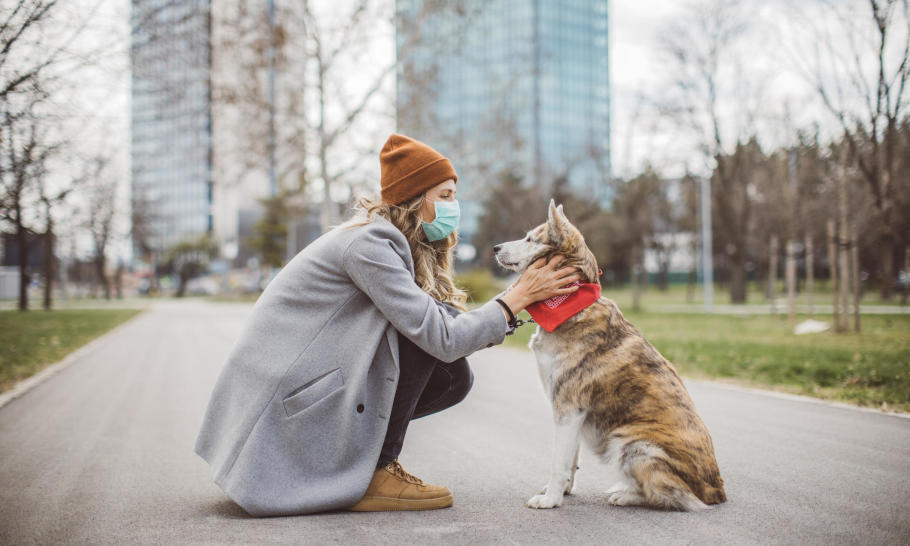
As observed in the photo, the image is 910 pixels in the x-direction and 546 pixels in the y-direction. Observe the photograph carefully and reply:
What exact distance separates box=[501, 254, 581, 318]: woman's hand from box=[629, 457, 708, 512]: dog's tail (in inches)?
37.1

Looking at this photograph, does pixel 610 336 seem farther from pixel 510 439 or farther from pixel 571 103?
pixel 571 103

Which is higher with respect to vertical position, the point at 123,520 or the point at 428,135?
the point at 428,135

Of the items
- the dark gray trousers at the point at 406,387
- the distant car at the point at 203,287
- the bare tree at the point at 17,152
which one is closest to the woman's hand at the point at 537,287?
the dark gray trousers at the point at 406,387

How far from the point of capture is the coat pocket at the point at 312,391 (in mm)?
3123

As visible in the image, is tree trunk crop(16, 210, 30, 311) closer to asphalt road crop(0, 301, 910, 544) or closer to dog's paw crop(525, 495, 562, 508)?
asphalt road crop(0, 301, 910, 544)

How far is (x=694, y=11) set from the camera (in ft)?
81.7

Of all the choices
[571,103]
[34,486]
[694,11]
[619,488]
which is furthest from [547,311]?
[571,103]

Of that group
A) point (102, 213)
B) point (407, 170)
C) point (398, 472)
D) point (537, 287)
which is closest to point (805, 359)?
point (537, 287)

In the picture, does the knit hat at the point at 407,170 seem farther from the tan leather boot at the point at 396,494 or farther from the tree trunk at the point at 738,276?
the tree trunk at the point at 738,276

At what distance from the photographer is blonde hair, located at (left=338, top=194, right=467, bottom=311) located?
3.54 m

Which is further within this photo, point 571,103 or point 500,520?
point 571,103

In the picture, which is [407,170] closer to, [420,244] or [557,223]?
[420,244]

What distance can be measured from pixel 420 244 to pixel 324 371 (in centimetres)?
93

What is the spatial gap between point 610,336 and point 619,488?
86 cm
